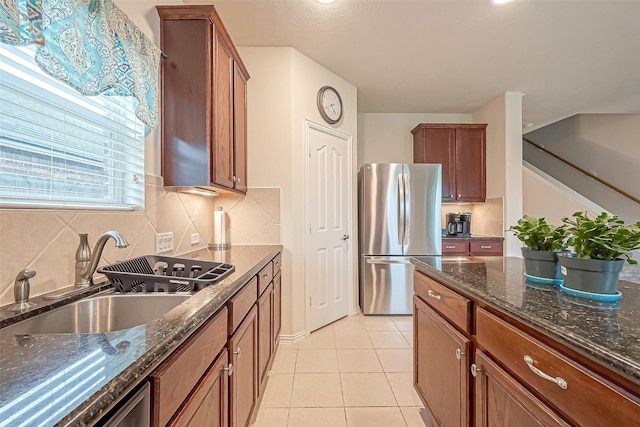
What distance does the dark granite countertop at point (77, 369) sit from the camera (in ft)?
1.37

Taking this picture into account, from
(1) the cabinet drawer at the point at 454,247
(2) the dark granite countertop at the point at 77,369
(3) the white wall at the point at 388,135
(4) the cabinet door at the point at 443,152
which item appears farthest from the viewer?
(3) the white wall at the point at 388,135

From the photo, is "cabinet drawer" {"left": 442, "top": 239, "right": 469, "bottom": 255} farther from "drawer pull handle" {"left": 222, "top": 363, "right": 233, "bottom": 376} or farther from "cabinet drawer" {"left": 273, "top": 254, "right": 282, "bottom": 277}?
"drawer pull handle" {"left": 222, "top": 363, "right": 233, "bottom": 376}

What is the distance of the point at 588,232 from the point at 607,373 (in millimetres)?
421

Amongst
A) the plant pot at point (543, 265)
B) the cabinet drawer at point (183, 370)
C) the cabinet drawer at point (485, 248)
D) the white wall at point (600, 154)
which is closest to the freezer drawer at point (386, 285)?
the cabinet drawer at point (485, 248)

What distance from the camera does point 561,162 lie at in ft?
18.2

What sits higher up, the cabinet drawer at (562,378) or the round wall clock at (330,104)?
the round wall clock at (330,104)

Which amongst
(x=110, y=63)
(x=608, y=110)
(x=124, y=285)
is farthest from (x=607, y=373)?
(x=608, y=110)

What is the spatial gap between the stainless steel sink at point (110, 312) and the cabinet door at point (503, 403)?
1067mm

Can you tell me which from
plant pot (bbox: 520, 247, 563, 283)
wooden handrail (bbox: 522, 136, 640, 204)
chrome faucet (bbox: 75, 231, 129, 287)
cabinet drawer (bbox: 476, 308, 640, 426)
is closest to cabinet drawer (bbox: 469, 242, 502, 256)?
plant pot (bbox: 520, 247, 563, 283)

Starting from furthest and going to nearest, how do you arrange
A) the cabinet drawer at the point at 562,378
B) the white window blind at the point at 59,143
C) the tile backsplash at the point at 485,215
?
1. the tile backsplash at the point at 485,215
2. the white window blind at the point at 59,143
3. the cabinet drawer at the point at 562,378

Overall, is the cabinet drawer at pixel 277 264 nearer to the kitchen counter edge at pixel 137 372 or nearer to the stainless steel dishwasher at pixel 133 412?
the kitchen counter edge at pixel 137 372

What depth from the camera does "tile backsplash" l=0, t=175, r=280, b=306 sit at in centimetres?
91

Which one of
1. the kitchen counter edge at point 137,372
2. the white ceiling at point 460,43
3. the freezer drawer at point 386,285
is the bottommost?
the freezer drawer at point 386,285

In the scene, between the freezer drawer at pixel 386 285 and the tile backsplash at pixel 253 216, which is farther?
the freezer drawer at pixel 386 285
